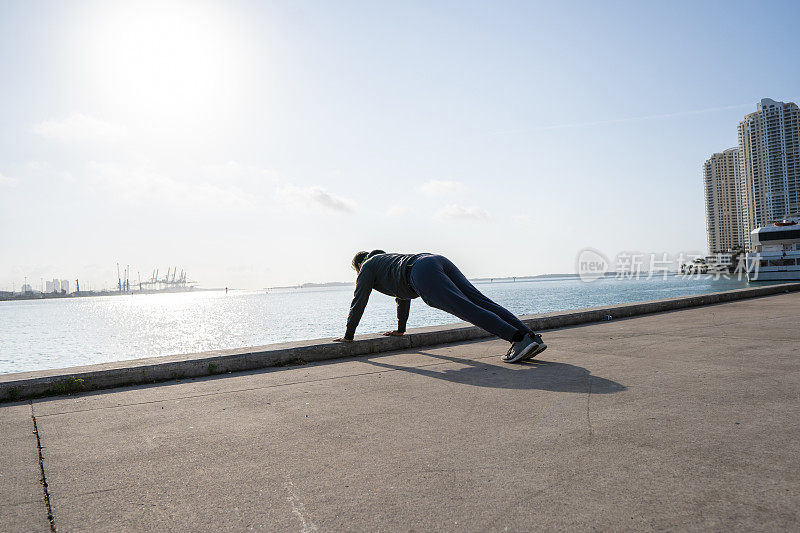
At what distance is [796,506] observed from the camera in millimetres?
1848

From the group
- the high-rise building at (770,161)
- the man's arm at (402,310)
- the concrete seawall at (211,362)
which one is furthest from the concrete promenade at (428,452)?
the high-rise building at (770,161)

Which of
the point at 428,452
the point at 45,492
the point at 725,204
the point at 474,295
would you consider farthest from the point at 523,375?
the point at 725,204

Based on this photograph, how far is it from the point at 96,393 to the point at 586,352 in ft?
17.2

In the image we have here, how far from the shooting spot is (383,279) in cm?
640

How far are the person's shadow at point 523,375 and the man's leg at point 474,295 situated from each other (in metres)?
0.54

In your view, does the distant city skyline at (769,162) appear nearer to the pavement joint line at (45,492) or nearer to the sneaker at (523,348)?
the sneaker at (523,348)

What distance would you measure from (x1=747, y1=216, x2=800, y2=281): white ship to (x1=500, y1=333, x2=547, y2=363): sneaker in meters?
80.3

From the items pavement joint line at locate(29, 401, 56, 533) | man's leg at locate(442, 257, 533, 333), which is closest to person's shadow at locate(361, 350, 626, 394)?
man's leg at locate(442, 257, 533, 333)

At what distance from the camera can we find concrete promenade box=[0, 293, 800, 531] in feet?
6.42

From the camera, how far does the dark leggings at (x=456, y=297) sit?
17.9 ft

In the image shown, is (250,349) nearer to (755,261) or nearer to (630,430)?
(630,430)

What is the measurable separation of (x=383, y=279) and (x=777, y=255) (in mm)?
82375

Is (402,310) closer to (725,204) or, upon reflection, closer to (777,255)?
(777,255)

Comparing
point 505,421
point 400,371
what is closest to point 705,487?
point 505,421
